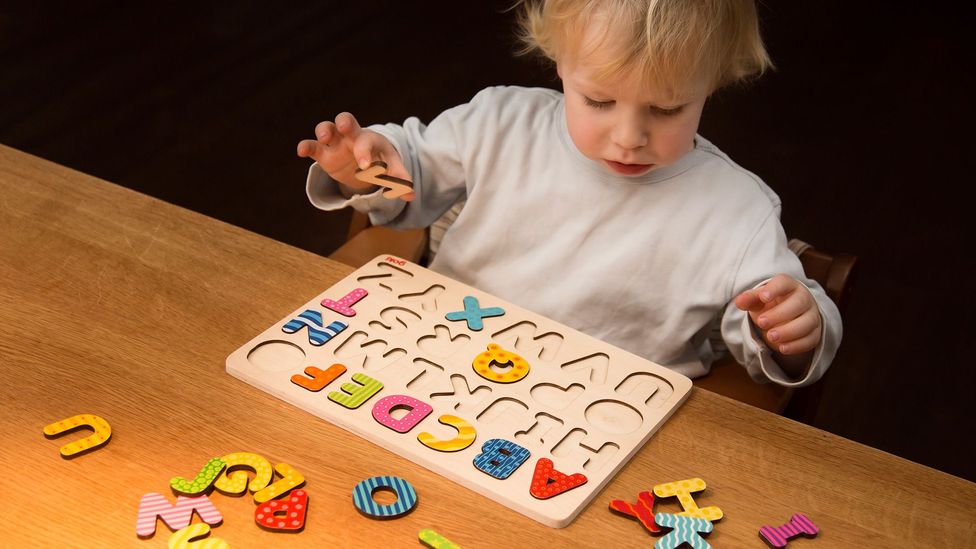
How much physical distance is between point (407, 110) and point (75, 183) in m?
1.94

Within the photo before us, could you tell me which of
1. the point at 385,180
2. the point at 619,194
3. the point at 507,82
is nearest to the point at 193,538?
the point at 385,180

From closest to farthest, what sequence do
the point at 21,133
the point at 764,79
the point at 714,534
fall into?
the point at 714,534
the point at 21,133
the point at 764,79

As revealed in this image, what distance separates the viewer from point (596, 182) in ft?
4.38

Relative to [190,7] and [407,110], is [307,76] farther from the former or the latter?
[190,7]

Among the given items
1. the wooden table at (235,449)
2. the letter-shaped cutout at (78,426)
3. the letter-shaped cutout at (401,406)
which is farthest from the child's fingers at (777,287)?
the letter-shaped cutout at (78,426)

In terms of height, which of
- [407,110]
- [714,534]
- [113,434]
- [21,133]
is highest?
[113,434]

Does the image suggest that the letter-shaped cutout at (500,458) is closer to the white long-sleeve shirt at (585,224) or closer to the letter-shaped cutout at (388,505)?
the letter-shaped cutout at (388,505)

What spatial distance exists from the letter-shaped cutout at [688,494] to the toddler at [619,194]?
25 centimetres

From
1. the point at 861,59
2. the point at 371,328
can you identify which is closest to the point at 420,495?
the point at 371,328

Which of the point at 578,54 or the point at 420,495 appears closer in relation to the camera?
the point at 420,495

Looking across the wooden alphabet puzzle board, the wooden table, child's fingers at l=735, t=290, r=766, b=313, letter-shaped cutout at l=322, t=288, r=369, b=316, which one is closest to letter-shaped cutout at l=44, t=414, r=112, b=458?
the wooden table

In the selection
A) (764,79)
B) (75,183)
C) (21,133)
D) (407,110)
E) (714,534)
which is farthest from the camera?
(764,79)

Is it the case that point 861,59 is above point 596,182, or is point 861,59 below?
below

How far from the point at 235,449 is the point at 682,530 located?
37 centimetres
